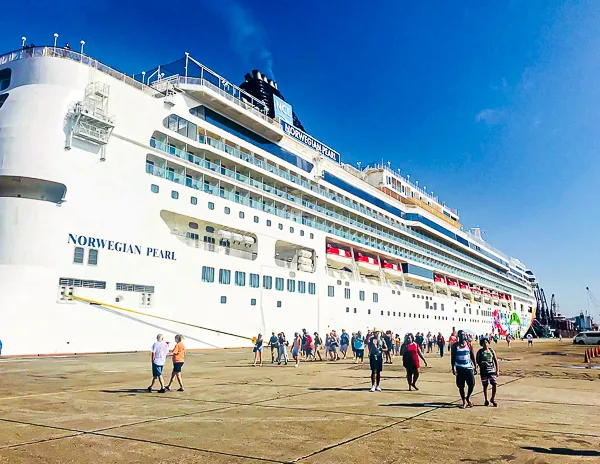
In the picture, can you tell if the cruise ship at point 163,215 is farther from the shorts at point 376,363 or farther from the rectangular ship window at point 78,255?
the shorts at point 376,363

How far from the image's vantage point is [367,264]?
46656 mm

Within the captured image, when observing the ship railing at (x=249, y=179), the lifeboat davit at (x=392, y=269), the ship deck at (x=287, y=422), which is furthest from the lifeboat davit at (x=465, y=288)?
the ship deck at (x=287, y=422)

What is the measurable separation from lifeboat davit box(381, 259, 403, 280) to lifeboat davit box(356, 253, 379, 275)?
184cm

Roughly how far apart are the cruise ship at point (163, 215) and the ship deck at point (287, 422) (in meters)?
8.16

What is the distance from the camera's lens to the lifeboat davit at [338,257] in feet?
136

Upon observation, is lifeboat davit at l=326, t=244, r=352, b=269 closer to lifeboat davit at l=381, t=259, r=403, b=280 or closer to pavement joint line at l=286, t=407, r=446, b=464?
lifeboat davit at l=381, t=259, r=403, b=280

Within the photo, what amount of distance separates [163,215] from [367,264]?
24.5 m

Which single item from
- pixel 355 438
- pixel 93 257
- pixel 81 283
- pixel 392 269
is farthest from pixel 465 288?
pixel 355 438

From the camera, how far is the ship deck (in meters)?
5.79

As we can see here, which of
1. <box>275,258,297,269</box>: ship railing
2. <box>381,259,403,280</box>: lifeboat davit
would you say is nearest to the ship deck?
<box>275,258,297,269</box>: ship railing

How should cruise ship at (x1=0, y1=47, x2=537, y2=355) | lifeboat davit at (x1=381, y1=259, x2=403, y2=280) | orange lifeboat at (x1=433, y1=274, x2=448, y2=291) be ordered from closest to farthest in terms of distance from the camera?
cruise ship at (x1=0, y1=47, x2=537, y2=355) → lifeboat davit at (x1=381, y1=259, x2=403, y2=280) → orange lifeboat at (x1=433, y1=274, x2=448, y2=291)

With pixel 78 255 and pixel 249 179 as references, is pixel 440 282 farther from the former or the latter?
pixel 78 255

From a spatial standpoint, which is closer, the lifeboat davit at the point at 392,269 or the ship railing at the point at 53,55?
the ship railing at the point at 53,55

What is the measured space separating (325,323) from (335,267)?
8.20m
